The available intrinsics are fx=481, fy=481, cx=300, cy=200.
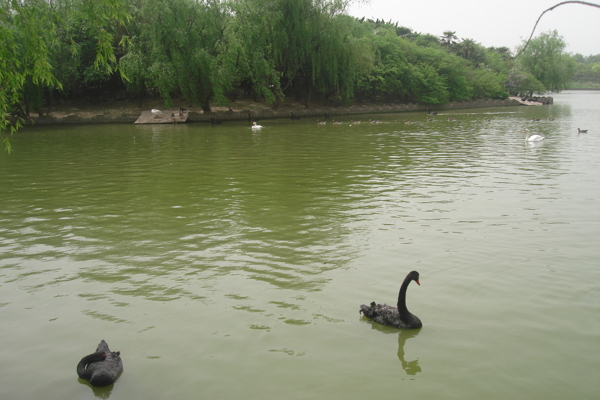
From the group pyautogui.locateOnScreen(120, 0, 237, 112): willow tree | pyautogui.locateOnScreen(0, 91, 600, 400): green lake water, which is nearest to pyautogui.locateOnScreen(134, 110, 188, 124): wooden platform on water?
pyautogui.locateOnScreen(120, 0, 237, 112): willow tree

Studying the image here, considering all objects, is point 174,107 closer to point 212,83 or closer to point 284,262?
point 212,83

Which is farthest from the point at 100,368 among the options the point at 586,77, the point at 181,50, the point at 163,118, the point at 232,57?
the point at 586,77

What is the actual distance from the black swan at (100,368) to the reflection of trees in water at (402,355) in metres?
2.67

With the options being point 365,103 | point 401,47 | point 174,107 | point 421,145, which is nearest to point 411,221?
point 421,145

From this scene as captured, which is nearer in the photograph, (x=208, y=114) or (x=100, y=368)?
(x=100, y=368)

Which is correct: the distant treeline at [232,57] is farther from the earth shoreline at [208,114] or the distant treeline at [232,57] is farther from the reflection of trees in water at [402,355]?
the reflection of trees in water at [402,355]

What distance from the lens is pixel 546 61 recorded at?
7169 centimetres

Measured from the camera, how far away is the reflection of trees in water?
4.53 meters

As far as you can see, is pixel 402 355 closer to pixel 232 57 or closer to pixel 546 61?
pixel 232 57

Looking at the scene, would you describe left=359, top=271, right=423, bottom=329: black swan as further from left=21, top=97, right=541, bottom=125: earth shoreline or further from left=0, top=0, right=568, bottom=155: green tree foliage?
left=21, top=97, right=541, bottom=125: earth shoreline

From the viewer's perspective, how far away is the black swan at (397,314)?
5.16 m

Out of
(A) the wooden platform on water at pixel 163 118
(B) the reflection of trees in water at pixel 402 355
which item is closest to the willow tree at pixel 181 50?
(A) the wooden platform on water at pixel 163 118

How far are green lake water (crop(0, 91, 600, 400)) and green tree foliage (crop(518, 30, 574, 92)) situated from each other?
2600 inches

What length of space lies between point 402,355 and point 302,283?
192 centimetres
